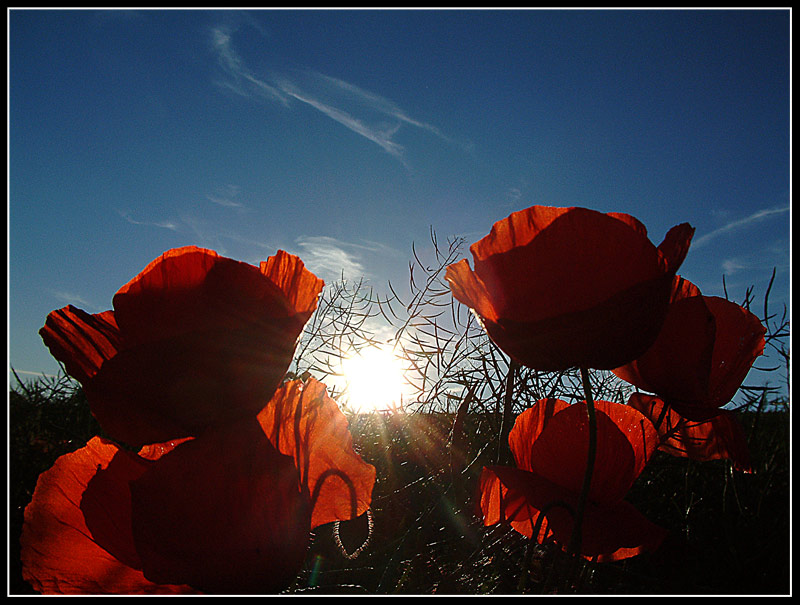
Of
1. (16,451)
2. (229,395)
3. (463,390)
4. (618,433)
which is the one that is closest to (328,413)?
(229,395)

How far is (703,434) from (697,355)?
131mm

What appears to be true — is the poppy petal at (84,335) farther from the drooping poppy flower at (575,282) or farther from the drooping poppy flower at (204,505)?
the drooping poppy flower at (575,282)

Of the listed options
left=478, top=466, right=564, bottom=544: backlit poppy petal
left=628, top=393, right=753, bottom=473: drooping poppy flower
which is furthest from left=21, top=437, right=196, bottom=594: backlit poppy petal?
left=628, top=393, right=753, bottom=473: drooping poppy flower

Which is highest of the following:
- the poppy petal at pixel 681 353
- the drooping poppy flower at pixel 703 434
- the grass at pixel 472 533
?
the poppy petal at pixel 681 353

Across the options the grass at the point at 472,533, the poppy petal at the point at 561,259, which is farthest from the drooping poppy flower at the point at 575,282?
the grass at the point at 472,533

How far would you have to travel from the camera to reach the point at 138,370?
0.21 m

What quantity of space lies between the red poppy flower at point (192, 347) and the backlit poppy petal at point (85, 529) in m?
0.02

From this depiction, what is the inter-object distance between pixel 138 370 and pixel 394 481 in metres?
0.26

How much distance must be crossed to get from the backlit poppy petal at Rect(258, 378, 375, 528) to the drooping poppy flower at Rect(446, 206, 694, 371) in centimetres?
8

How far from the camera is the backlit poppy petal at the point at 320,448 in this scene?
225mm

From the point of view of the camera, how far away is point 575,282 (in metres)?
0.22

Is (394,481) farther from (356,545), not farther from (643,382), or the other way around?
(643,382)

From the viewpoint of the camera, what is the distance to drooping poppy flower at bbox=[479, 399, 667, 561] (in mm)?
254

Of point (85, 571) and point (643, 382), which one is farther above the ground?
point (643, 382)
